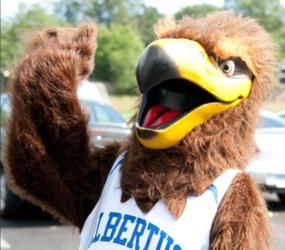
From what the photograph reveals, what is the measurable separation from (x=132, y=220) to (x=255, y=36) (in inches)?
26.6

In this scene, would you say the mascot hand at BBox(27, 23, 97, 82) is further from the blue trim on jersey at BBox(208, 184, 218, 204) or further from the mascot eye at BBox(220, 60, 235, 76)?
the blue trim on jersey at BBox(208, 184, 218, 204)

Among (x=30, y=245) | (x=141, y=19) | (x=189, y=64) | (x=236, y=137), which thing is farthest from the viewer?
(x=141, y=19)

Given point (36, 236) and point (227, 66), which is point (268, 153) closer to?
point (227, 66)

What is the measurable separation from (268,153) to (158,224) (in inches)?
43.3

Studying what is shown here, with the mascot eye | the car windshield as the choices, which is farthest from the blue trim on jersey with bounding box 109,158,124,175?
the car windshield

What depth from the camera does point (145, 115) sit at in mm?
1781

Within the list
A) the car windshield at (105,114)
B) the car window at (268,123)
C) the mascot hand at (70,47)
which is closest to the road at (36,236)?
the car windshield at (105,114)

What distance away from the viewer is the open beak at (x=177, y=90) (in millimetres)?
1707

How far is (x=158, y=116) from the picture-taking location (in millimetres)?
1762

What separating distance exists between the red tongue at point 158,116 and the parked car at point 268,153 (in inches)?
13.8

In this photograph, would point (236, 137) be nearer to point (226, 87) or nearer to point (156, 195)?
point (226, 87)

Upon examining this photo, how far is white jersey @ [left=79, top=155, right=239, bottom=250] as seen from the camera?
5.61ft

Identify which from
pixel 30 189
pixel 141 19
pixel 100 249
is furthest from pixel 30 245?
pixel 141 19

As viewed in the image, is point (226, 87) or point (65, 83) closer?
point (226, 87)
